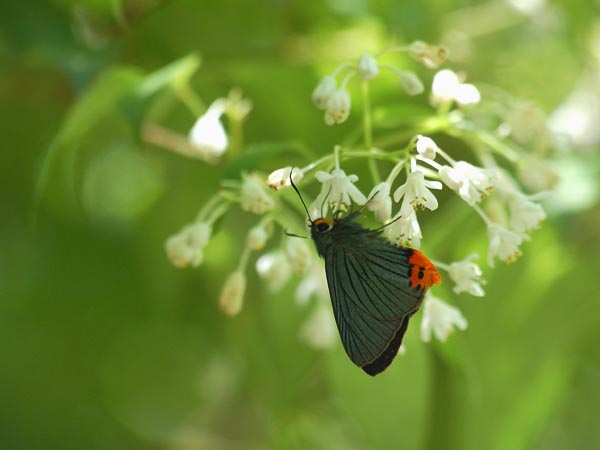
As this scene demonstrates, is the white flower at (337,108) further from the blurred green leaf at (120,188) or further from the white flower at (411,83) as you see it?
the blurred green leaf at (120,188)

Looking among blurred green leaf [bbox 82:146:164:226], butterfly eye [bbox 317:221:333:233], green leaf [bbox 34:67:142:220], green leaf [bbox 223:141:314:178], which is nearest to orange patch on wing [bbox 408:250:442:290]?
butterfly eye [bbox 317:221:333:233]

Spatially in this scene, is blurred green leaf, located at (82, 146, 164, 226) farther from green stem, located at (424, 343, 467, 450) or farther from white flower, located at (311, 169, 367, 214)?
white flower, located at (311, 169, 367, 214)

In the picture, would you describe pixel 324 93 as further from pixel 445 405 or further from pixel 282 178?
pixel 445 405

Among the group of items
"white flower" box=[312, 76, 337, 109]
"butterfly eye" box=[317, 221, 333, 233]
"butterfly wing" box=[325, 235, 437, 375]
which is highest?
"white flower" box=[312, 76, 337, 109]

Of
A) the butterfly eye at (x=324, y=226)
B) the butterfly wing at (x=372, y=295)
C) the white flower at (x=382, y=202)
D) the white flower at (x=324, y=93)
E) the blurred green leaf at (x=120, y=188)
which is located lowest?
the butterfly wing at (x=372, y=295)

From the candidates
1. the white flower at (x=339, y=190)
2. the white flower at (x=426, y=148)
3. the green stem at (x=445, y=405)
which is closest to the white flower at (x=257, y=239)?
the white flower at (x=339, y=190)

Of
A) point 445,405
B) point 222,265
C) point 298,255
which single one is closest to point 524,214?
point 298,255
